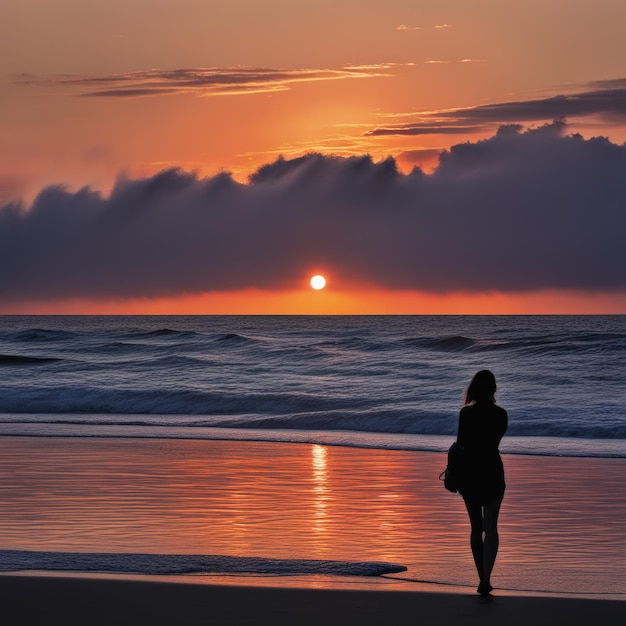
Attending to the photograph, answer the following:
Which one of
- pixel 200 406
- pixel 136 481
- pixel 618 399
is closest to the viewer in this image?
pixel 136 481

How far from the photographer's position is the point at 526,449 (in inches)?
822

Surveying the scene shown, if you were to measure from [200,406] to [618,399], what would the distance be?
11716 millimetres

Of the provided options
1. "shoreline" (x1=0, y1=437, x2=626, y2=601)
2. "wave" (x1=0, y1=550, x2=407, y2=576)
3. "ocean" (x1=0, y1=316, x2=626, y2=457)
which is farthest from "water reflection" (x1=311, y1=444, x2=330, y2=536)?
"ocean" (x1=0, y1=316, x2=626, y2=457)

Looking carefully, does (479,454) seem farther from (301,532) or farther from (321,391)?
(321,391)

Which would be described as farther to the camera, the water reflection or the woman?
the water reflection

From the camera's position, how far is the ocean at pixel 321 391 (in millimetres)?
24688

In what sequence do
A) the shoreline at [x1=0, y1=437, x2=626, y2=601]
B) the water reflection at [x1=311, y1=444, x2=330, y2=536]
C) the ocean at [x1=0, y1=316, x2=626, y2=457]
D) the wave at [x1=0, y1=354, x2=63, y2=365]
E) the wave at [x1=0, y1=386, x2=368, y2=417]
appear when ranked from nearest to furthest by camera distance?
1. the shoreline at [x1=0, y1=437, x2=626, y2=601]
2. the water reflection at [x1=311, y1=444, x2=330, y2=536]
3. the ocean at [x1=0, y1=316, x2=626, y2=457]
4. the wave at [x1=0, y1=386, x2=368, y2=417]
5. the wave at [x1=0, y1=354, x2=63, y2=365]

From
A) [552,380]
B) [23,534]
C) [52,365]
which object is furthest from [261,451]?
[52,365]

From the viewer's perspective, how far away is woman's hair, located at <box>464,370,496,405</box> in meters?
8.78

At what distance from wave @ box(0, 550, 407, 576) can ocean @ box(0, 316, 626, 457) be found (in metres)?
11.1

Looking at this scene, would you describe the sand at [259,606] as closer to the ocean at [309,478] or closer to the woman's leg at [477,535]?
the woman's leg at [477,535]

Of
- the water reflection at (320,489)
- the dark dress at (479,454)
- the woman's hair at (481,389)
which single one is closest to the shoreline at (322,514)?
the water reflection at (320,489)

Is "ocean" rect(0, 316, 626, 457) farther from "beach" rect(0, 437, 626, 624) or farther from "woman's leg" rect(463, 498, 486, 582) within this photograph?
"woman's leg" rect(463, 498, 486, 582)

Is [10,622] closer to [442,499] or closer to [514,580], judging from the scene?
[514,580]
